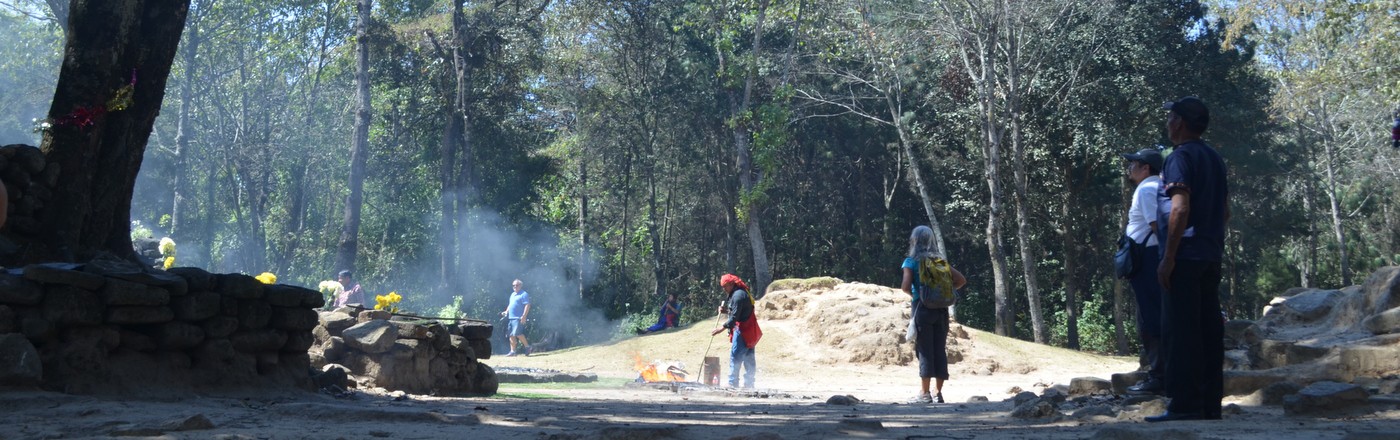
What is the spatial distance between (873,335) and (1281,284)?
23545 millimetres

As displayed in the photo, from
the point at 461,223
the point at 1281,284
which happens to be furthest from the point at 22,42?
the point at 1281,284

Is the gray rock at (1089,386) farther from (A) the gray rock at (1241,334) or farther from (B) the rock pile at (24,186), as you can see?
(B) the rock pile at (24,186)

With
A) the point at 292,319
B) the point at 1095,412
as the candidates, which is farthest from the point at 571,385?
the point at 1095,412

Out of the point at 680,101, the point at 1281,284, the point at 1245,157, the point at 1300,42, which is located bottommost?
the point at 1281,284

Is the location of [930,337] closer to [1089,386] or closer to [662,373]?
[1089,386]

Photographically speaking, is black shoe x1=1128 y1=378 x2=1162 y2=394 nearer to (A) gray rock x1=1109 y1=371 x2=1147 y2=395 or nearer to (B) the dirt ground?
(A) gray rock x1=1109 y1=371 x2=1147 y2=395

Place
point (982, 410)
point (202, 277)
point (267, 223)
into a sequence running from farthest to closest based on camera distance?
point (267, 223), point (982, 410), point (202, 277)

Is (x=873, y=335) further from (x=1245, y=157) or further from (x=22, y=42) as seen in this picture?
(x=22, y=42)

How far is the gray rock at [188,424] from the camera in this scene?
183 inches

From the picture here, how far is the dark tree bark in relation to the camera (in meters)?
7.18

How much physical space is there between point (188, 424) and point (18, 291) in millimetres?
1946

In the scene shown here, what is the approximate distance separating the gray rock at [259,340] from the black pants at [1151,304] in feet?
17.6

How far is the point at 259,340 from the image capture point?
7.10 m

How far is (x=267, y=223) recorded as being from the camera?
4875 centimetres
